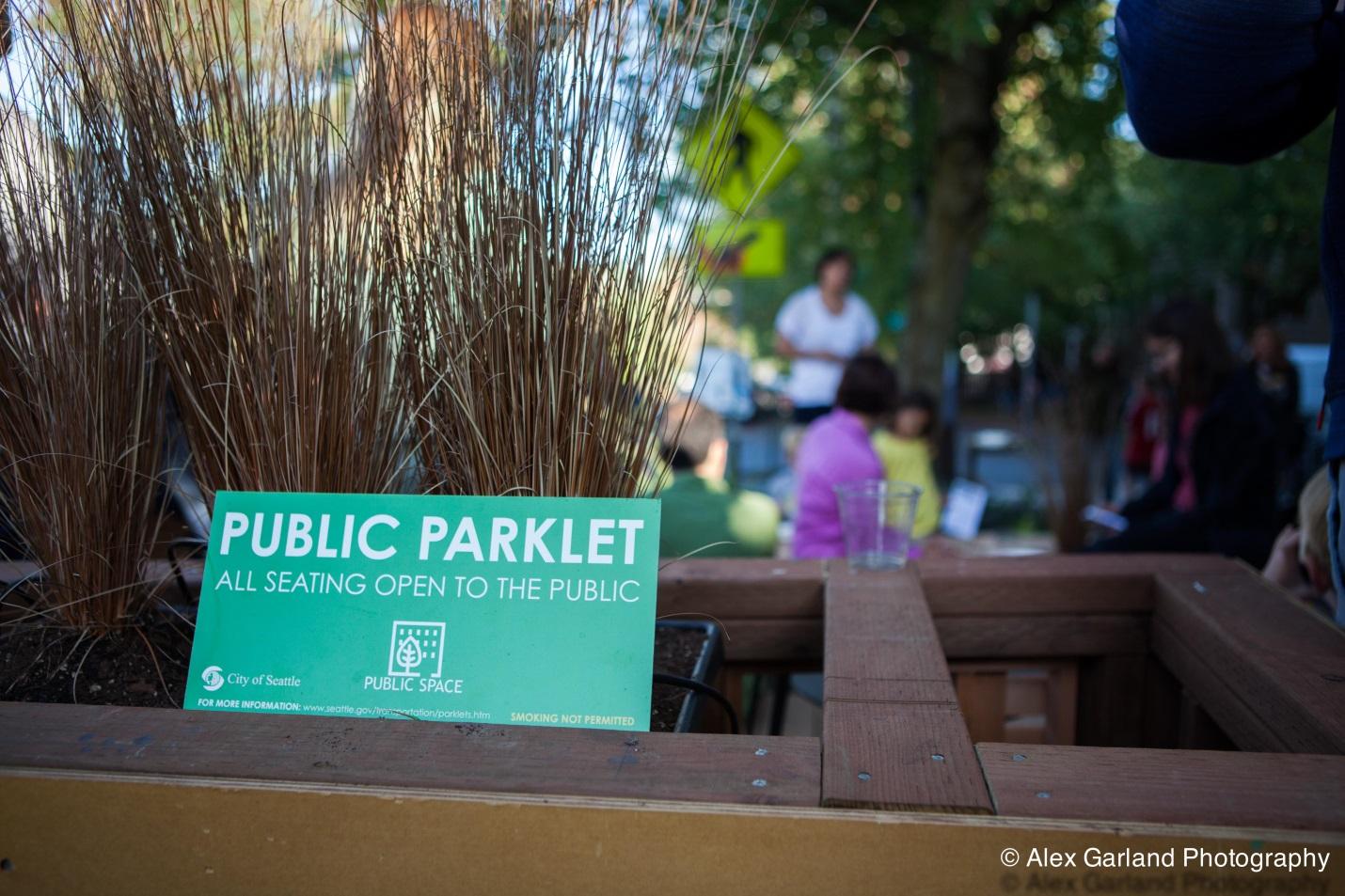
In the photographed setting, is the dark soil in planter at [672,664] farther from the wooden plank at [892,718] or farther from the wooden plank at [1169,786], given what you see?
the wooden plank at [1169,786]

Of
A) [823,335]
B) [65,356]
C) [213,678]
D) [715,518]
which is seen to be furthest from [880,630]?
[823,335]

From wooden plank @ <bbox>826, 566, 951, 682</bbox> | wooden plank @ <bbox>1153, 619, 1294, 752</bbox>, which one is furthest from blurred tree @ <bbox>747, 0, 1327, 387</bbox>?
wooden plank @ <bbox>826, 566, 951, 682</bbox>

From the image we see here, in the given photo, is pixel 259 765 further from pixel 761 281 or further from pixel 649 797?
pixel 761 281

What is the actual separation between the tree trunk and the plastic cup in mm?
4727

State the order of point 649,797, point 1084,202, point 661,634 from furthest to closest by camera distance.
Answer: point 1084,202, point 661,634, point 649,797

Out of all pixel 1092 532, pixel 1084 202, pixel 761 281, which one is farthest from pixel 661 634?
pixel 761 281

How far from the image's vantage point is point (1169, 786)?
2.61 ft

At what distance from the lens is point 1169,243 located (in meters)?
12.4

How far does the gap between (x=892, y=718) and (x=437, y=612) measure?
443 mm

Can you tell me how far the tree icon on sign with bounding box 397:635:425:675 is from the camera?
97 cm

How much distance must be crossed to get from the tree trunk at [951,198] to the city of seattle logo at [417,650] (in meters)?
5.39

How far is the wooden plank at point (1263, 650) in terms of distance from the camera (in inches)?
37.4

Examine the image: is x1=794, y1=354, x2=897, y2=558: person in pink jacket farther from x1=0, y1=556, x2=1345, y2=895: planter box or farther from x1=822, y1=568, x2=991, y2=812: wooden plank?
x1=0, y1=556, x2=1345, y2=895: planter box

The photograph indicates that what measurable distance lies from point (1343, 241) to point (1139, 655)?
67 centimetres
